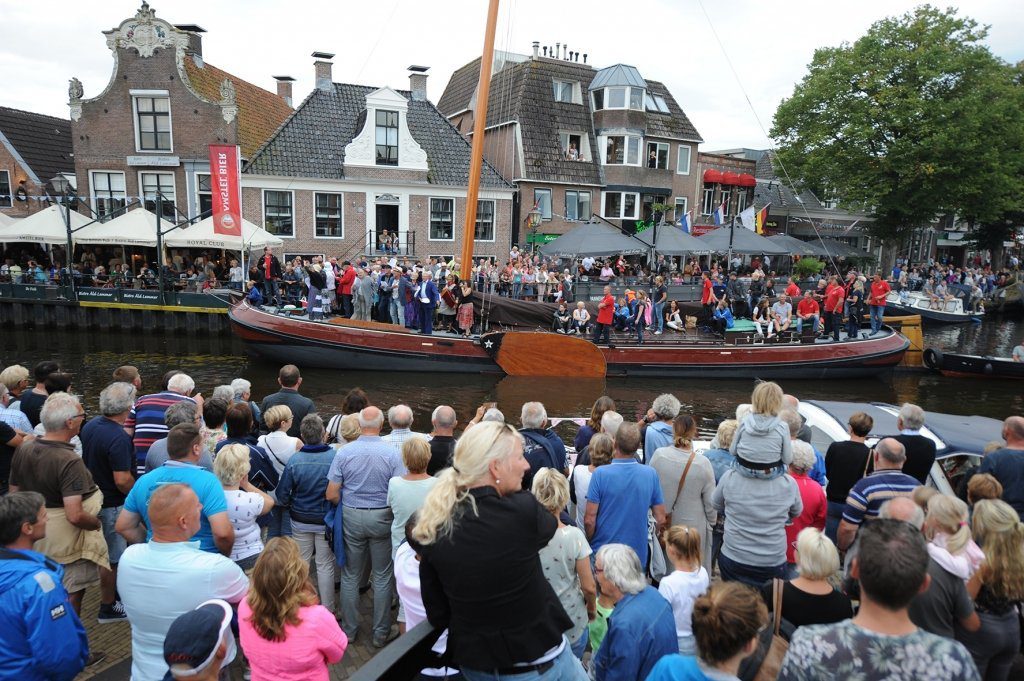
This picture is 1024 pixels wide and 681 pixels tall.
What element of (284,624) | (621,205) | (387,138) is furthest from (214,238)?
(284,624)

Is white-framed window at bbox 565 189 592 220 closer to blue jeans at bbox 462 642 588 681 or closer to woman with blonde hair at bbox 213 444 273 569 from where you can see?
woman with blonde hair at bbox 213 444 273 569

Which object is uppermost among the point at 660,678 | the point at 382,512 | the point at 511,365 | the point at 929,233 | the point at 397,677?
the point at 929,233

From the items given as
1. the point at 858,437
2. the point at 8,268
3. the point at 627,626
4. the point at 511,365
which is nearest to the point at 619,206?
the point at 511,365

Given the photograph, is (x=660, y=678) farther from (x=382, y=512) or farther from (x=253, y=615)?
(x=382, y=512)

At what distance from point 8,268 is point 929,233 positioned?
52636 mm

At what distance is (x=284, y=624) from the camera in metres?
2.62

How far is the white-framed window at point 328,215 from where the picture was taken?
24.6 m

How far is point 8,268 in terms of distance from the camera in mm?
21797

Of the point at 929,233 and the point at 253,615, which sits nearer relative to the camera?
the point at 253,615

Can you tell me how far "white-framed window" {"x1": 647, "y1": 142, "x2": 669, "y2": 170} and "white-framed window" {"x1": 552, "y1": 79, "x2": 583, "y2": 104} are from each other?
4039 mm

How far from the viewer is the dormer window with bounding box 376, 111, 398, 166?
82.8 feet

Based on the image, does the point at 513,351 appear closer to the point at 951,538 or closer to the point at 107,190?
the point at 951,538

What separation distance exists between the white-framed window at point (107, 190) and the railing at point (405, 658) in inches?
1078

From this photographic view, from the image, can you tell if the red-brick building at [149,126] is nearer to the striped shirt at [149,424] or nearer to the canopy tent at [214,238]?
the canopy tent at [214,238]
